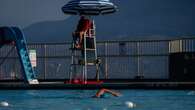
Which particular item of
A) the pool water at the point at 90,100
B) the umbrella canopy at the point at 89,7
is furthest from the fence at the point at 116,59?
the pool water at the point at 90,100

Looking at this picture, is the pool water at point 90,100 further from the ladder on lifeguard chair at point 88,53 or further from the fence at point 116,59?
the fence at point 116,59

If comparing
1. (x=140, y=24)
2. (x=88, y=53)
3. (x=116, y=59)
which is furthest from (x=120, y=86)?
(x=140, y=24)

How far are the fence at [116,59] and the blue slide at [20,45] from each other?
A: 3469 mm

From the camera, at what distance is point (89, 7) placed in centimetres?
2783

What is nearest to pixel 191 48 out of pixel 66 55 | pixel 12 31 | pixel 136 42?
pixel 136 42

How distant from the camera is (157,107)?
59.8ft

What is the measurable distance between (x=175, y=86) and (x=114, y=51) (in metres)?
11.2

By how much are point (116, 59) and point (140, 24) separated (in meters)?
53.3

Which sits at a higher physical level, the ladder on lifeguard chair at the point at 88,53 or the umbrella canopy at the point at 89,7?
the umbrella canopy at the point at 89,7

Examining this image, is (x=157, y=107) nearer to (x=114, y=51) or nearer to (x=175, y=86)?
(x=175, y=86)

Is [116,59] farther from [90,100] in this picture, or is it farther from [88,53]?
[90,100]

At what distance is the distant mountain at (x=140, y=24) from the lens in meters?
72.9

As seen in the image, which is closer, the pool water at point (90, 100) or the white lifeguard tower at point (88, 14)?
Answer: the pool water at point (90, 100)

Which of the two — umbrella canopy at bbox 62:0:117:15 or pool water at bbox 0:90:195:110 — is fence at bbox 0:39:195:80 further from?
pool water at bbox 0:90:195:110
